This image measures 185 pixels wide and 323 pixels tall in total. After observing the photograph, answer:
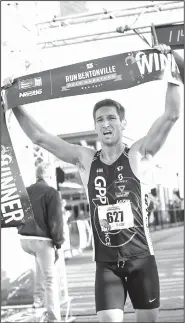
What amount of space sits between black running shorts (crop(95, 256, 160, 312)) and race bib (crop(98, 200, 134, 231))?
248 mm

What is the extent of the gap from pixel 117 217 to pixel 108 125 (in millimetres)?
632

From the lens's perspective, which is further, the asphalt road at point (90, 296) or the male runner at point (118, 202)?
the asphalt road at point (90, 296)

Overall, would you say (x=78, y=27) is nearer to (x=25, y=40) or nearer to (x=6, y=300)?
(x=25, y=40)

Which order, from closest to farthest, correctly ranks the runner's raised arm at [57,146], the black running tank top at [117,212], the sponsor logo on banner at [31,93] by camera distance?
1. the black running tank top at [117,212]
2. the runner's raised arm at [57,146]
3. the sponsor logo on banner at [31,93]

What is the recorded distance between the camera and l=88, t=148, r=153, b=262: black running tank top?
13.2ft

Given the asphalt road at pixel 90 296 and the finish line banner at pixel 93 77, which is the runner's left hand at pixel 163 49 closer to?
the finish line banner at pixel 93 77

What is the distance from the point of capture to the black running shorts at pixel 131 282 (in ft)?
12.7

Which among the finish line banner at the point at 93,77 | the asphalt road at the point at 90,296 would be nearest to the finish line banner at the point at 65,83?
the finish line banner at the point at 93,77

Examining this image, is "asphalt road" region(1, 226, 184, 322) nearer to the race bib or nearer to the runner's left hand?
the race bib

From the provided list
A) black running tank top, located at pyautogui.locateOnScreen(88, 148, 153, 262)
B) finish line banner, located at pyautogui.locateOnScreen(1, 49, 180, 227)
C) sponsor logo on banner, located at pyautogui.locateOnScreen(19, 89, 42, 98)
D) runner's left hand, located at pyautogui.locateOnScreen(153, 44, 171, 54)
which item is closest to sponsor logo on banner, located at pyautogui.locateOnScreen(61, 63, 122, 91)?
finish line banner, located at pyautogui.locateOnScreen(1, 49, 180, 227)

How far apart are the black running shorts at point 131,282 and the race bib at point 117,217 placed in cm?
25

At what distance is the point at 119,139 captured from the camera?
4262mm

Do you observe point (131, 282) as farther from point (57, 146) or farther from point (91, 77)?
point (91, 77)

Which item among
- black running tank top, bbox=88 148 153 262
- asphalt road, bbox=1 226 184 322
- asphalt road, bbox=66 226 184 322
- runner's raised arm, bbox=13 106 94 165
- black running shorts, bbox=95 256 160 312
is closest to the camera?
black running shorts, bbox=95 256 160 312
